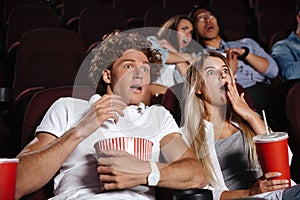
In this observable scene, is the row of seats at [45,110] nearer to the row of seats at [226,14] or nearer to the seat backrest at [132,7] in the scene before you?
the row of seats at [226,14]

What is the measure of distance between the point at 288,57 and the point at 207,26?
240 mm

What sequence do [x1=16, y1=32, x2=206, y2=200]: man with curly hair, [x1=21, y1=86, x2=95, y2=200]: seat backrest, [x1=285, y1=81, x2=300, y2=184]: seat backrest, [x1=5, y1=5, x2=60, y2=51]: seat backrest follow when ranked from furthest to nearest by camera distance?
[x1=5, y1=5, x2=60, y2=51]: seat backrest → [x1=285, y1=81, x2=300, y2=184]: seat backrest → [x1=21, y1=86, x2=95, y2=200]: seat backrest → [x1=16, y1=32, x2=206, y2=200]: man with curly hair

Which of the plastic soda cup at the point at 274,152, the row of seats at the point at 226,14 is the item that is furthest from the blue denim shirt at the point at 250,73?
the plastic soda cup at the point at 274,152

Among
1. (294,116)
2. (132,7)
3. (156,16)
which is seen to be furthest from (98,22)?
(294,116)

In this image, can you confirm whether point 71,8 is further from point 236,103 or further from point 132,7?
point 236,103

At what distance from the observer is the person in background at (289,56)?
1.49m

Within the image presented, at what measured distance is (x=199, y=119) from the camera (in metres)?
0.93

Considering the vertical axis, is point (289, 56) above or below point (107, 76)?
below

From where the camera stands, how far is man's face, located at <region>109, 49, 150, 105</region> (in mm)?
852

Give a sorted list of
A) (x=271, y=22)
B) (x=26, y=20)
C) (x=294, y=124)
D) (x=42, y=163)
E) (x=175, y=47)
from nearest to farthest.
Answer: (x=42, y=163), (x=294, y=124), (x=175, y=47), (x=26, y=20), (x=271, y=22)

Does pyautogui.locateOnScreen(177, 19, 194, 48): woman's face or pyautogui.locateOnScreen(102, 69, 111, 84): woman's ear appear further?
pyautogui.locateOnScreen(177, 19, 194, 48): woman's face

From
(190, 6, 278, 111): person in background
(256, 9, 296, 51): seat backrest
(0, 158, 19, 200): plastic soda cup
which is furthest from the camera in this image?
(256, 9, 296, 51): seat backrest

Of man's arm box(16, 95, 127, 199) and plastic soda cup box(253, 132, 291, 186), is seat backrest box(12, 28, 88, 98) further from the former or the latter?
plastic soda cup box(253, 132, 291, 186)

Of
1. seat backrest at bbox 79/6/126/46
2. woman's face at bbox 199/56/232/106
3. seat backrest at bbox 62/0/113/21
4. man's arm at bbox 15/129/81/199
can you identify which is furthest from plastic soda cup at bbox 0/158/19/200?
seat backrest at bbox 62/0/113/21
